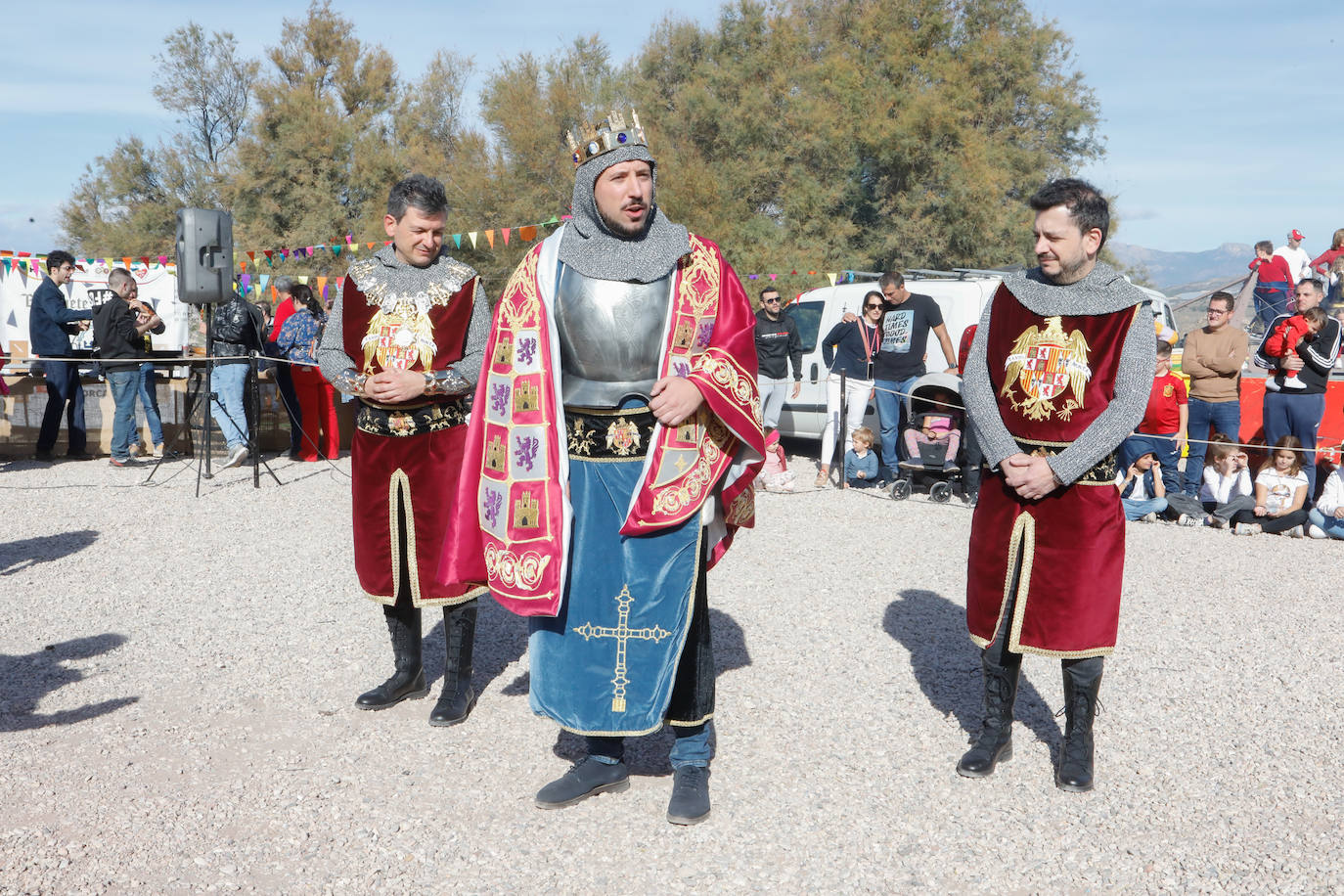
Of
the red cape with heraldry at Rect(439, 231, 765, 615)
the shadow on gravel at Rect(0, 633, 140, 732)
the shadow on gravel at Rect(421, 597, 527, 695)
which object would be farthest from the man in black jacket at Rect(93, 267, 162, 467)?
the red cape with heraldry at Rect(439, 231, 765, 615)

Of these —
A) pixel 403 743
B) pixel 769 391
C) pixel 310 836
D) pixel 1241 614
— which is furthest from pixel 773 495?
pixel 310 836

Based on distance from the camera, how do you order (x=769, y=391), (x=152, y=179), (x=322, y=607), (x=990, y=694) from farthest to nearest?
(x=152, y=179)
(x=769, y=391)
(x=322, y=607)
(x=990, y=694)

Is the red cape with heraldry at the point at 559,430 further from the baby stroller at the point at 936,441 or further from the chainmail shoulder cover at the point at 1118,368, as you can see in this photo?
the baby stroller at the point at 936,441

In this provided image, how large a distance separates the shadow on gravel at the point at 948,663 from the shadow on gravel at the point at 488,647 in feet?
5.78

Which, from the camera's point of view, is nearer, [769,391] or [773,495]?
[773,495]

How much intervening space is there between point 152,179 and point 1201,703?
127 ft

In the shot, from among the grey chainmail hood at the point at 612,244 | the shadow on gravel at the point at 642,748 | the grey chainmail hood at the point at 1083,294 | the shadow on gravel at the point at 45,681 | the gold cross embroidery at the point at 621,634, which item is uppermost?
the grey chainmail hood at the point at 612,244

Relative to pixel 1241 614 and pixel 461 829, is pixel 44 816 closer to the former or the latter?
pixel 461 829

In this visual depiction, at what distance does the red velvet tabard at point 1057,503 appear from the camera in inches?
129

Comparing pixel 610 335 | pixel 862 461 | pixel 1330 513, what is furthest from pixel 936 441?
pixel 610 335

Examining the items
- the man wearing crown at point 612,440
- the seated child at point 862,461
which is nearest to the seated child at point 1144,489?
the seated child at point 862,461

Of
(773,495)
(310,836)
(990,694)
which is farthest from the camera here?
(773,495)

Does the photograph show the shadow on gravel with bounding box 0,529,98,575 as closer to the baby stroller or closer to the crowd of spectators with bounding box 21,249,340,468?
the crowd of spectators with bounding box 21,249,340,468

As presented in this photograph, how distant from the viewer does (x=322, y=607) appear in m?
5.59
